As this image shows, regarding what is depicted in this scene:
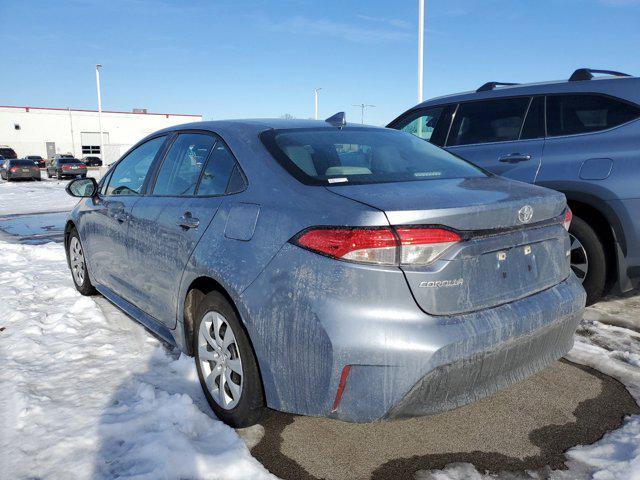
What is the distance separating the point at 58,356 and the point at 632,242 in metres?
4.06

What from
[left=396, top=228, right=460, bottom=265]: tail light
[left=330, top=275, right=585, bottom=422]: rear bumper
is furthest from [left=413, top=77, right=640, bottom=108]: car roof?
[left=396, top=228, right=460, bottom=265]: tail light

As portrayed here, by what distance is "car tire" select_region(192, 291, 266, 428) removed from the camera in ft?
7.82

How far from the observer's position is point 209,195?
280 centimetres

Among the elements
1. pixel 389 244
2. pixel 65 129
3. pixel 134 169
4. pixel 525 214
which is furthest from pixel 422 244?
pixel 65 129

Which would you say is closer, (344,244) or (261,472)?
(344,244)

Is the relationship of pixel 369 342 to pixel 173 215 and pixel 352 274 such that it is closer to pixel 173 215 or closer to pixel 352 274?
pixel 352 274

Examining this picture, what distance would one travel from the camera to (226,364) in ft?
8.46

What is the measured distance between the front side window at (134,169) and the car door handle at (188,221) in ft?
3.06

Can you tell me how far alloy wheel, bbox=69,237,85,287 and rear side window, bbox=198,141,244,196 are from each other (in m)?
2.54

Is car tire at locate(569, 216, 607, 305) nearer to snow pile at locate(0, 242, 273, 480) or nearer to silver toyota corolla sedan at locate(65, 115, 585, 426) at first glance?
silver toyota corolla sedan at locate(65, 115, 585, 426)

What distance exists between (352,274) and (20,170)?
32.4 metres

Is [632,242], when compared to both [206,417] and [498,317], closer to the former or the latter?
[498,317]

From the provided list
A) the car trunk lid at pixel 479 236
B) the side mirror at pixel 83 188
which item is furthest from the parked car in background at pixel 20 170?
the car trunk lid at pixel 479 236

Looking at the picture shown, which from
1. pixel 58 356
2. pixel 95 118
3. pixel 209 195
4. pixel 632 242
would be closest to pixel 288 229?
pixel 209 195
